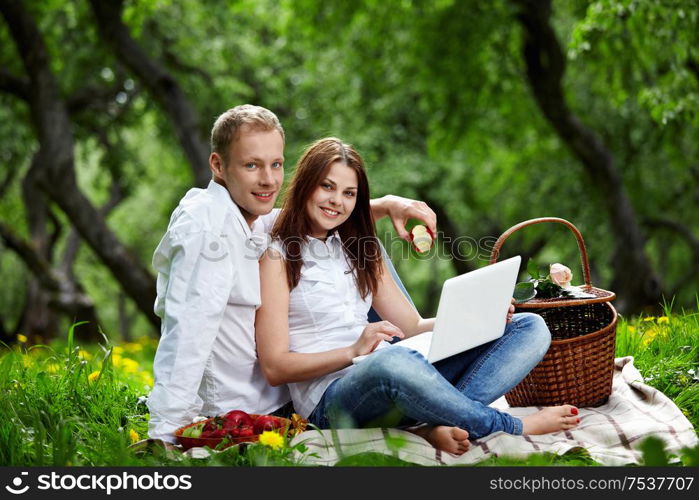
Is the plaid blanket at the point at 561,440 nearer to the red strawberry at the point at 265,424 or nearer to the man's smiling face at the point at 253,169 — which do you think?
the red strawberry at the point at 265,424

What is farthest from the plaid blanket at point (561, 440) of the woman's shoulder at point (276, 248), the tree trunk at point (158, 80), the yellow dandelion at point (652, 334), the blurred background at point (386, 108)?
the tree trunk at point (158, 80)

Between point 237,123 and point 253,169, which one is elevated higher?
point 237,123

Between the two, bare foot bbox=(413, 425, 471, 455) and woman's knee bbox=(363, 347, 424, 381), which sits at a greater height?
woman's knee bbox=(363, 347, 424, 381)

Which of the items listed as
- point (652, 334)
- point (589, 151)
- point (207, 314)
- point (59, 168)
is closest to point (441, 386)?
point (207, 314)

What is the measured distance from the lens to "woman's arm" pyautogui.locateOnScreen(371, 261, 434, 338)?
328cm

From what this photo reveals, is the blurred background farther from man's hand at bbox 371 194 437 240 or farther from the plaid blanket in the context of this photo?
the plaid blanket

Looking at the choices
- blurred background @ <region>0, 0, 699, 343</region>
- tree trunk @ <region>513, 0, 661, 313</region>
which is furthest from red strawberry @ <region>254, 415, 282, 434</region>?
tree trunk @ <region>513, 0, 661, 313</region>

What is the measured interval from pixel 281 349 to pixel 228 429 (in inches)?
14.0

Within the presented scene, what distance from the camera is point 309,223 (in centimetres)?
308

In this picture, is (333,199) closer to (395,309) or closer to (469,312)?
(395,309)

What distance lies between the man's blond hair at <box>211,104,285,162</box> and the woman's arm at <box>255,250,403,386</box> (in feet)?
1.67

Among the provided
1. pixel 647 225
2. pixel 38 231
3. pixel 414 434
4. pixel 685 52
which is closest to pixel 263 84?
pixel 38 231

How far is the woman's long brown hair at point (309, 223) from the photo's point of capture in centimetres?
301

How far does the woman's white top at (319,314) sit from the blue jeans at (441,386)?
0.28 feet
